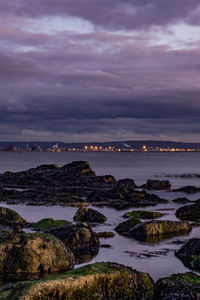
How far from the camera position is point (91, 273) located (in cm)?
1198

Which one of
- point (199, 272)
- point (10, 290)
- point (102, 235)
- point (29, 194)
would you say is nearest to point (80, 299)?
point (10, 290)

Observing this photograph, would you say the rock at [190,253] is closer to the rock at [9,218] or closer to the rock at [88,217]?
the rock at [88,217]

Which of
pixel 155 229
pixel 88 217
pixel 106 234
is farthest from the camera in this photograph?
pixel 88 217

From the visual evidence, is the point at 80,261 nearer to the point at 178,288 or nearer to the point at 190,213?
the point at 178,288

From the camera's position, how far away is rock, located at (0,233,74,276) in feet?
51.8

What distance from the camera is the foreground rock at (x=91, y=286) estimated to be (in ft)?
36.2

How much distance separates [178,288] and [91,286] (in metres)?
2.29

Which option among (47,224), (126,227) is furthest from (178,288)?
(47,224)

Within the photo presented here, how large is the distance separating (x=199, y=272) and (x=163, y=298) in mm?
4898

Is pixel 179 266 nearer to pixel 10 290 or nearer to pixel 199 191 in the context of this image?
pixel 10 290

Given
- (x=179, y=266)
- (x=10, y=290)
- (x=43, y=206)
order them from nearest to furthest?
(x=10, y=290) → (x=179, y=266) → (x=43, y=206)

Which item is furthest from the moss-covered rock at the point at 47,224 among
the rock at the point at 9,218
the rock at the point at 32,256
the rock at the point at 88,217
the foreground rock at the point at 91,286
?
the foreground rock at the point at 91,286

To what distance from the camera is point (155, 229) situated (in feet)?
74.6

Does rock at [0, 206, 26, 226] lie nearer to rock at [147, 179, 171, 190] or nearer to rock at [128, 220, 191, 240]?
rock at [128, 220, 191, 240]
